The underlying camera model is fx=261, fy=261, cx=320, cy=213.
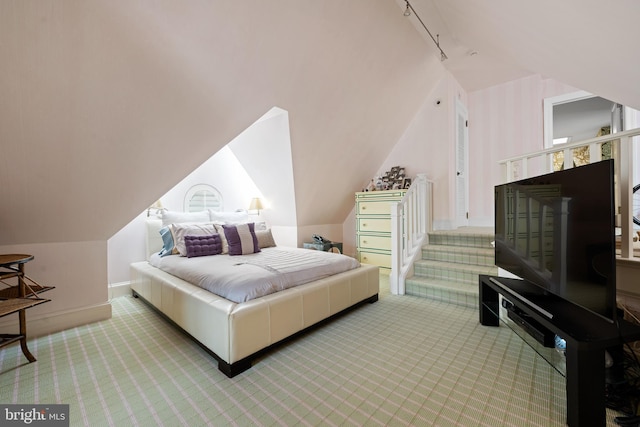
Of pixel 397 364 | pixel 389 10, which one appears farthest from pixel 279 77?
pixel 397 364

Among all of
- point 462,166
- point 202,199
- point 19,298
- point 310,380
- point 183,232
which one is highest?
point 462,166

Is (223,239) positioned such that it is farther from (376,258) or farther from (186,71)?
(376,258)

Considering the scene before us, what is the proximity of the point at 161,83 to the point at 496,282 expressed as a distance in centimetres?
299

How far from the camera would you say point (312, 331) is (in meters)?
2.23

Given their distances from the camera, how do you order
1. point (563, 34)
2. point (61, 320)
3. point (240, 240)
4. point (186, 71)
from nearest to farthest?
point (563, 34)
point (186, 71)
point (61, 320)
point (240, 240)

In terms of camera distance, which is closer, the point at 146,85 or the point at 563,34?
the point at 563,34

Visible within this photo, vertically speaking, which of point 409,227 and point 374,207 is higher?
point 374,207

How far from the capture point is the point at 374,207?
4.20 m

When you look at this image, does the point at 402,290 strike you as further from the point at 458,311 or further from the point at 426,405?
the point at 426,405

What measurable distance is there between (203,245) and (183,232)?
301 mm

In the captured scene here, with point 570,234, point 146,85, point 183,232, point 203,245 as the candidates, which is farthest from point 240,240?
point 570,234

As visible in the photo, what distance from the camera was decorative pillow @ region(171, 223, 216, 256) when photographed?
2.89 meters

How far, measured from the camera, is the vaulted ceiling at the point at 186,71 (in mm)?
1429

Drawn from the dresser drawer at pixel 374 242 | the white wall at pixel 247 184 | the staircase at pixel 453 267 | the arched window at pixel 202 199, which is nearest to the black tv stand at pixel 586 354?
the staircase at pixel 453 267
